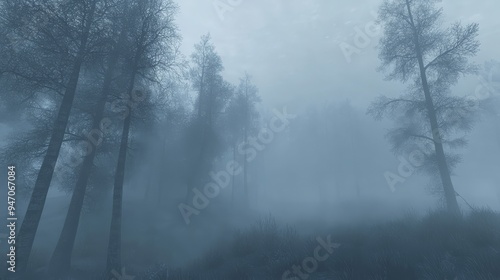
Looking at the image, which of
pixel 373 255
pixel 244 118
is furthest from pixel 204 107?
pixel 373 255

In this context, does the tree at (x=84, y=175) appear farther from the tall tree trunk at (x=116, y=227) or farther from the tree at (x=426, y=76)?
the tree at (x=426, y=76)

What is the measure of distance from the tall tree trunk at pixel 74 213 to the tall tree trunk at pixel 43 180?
3.92 feet

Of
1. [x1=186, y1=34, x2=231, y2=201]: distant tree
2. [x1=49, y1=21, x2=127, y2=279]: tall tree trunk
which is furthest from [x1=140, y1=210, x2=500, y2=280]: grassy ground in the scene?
[x1=186, y1=34, x2=231, y2=201]: distant tree

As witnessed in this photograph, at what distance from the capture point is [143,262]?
41.4ft

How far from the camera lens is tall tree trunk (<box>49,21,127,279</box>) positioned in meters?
9.38

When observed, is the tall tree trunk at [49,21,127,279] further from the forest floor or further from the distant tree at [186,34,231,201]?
the distant tree at [186,34,231,201]

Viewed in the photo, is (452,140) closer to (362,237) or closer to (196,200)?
(362,237)

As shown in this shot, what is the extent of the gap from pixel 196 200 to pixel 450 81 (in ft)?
59.1

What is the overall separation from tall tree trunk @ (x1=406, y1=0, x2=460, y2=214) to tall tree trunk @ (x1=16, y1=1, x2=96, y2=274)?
1324 cm

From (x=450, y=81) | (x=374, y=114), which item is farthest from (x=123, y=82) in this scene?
(x=450, y=81)

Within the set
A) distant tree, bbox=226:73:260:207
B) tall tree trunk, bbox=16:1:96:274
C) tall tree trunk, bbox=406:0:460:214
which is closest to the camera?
tall tree trunk, bbox=16:1:96:274

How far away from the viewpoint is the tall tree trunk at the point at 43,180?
6.59m

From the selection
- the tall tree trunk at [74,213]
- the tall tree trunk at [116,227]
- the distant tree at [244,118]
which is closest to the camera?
the tall tree trunk at [116,227]

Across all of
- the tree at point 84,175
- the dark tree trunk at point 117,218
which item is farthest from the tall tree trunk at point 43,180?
the dark tree trunk at point 117,218
